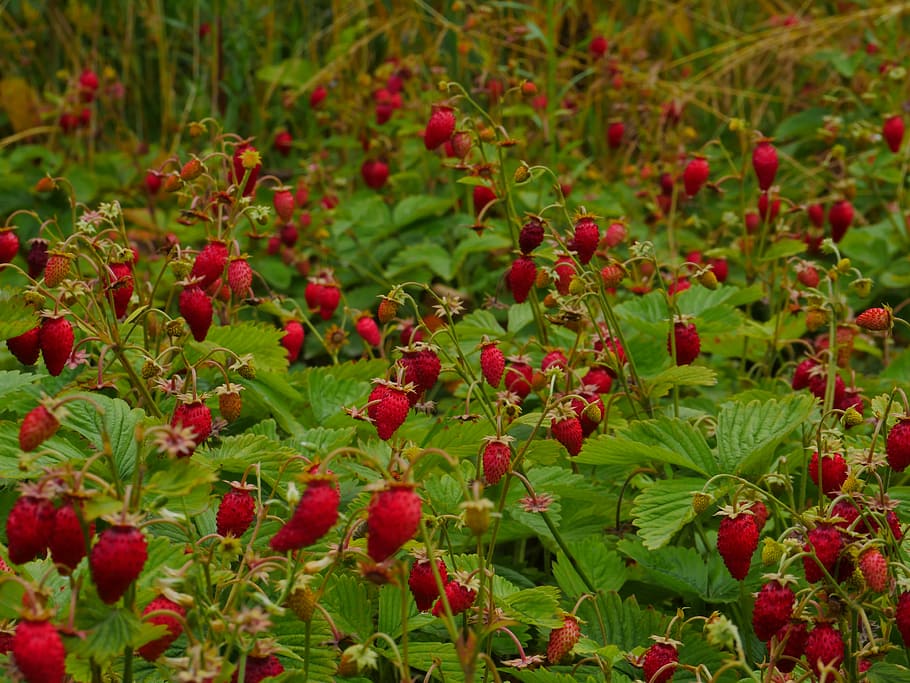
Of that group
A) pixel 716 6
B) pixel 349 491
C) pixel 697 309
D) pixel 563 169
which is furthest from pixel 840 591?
pixel 716 6

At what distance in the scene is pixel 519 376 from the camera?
2672 millimetres

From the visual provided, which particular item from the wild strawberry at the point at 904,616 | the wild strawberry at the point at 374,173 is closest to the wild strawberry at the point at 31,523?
the wild strawberry at the point at 904,616

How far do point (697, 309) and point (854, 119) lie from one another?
10.2 ft

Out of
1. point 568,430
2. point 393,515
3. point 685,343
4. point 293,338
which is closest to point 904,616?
point 568,430

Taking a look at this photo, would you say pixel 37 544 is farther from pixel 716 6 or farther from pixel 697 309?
pixel 716 6

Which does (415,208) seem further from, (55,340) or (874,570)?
(874,570)

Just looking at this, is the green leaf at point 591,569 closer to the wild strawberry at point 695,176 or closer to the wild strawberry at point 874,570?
the wild strawberry at point 874,570

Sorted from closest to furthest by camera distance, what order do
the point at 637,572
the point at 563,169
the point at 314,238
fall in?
the point at 637,572, the point at 314,238, the point at 563,169

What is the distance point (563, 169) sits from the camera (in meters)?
5.19

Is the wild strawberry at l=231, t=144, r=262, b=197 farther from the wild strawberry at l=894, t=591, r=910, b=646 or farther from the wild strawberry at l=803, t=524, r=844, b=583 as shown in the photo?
the wild strawberry at l=894, t=591, r=910, b=646

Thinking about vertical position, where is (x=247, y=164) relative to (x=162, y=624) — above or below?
above

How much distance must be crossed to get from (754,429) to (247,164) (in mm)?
1123

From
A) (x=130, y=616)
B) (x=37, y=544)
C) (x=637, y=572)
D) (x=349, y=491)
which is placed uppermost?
(x=37, y=544)

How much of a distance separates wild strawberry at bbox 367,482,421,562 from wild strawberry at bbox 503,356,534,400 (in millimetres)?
1114
